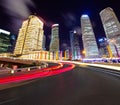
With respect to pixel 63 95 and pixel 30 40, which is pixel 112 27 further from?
pixel 63 95

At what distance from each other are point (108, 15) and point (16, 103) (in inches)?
8490

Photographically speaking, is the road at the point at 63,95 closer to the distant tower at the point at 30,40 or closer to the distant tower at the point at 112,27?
the distant tower at the point at 112,27

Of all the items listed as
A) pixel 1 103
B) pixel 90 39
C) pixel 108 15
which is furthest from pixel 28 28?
pixel 1 103

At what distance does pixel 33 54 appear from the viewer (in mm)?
168125

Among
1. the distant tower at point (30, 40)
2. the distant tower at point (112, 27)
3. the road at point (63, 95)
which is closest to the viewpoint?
the road at point (63, 95)

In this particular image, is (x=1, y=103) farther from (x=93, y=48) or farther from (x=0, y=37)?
(x=0, y=37)

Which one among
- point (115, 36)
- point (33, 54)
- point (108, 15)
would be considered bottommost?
point (33, 54)

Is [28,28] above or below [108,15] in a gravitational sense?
below

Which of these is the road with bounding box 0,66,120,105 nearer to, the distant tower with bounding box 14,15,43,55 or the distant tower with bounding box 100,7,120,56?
the distant tower with bounding box 100,7,120,56

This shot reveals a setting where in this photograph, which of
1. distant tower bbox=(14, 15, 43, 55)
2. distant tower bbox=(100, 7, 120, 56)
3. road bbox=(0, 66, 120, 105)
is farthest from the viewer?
distant tower bbox=(14, 15, 43, 55)

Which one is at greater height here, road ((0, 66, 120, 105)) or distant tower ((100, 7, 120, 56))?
distant tower ((100, 7, 120, 56))

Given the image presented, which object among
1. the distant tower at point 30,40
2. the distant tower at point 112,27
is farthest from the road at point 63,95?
the distant tower at point 30,40

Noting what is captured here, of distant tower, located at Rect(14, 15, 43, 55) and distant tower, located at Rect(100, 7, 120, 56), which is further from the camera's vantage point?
distant tower, located at Rect(14, 15, 43, 55)

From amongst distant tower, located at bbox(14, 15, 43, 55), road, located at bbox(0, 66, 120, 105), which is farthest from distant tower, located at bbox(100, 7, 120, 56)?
road, located at bbox(0, 66, 120, 105)
